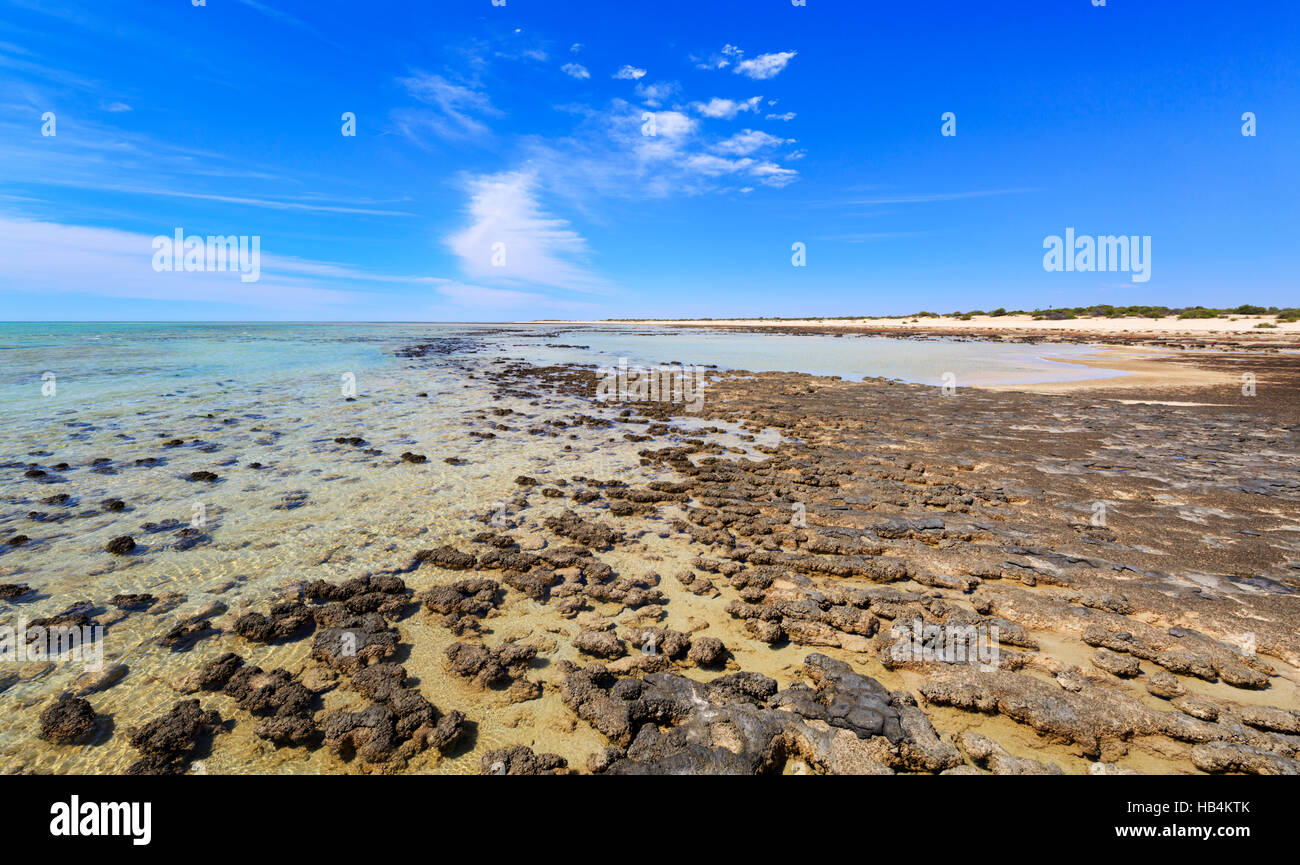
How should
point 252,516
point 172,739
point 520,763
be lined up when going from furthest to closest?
point 252,516 < point 172,739 < point 520,763

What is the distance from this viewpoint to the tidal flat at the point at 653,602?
11.7 ft

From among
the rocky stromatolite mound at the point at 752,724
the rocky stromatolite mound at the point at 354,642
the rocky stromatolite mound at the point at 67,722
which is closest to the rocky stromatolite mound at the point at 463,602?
the rocky stromatolite mound at the point at 354,642

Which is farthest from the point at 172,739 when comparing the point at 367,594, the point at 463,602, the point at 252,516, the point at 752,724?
the point at 252,516

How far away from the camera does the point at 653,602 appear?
557 centimetres

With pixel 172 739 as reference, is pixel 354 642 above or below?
above

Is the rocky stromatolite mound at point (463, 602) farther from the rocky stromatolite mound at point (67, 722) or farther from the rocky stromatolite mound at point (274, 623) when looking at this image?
the rocky stromatolite mound at point (67, 722)

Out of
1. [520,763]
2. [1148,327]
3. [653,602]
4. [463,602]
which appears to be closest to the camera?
[520,763]

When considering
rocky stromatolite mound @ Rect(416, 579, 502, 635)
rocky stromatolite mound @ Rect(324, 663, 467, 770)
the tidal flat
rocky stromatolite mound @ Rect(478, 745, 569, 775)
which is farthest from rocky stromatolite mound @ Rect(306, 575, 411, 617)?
rocky stromatolite mound @ Rect(478, 745, 569, 775)

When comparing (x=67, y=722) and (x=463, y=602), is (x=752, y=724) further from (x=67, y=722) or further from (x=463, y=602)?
(x=67, y=722)

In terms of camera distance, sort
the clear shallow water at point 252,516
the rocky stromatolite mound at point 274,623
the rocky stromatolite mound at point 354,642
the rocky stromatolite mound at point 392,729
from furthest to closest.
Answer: the rocky stromatolite mound at point 274,623, the rocky stromatolite mound at point 354,642, the clear shallow water at point 252,516, the rocky stromatolite mound at point 392,729

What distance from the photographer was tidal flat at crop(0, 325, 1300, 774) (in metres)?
3.56

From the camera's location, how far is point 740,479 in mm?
9867

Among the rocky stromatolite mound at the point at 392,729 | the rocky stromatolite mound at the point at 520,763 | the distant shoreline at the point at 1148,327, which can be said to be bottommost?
the rocky stromatolite mound at the point at 520,763
